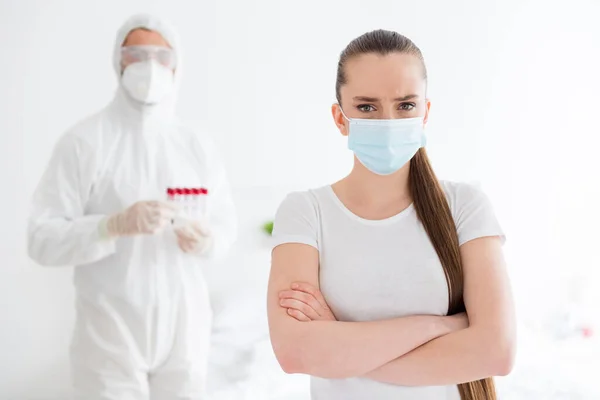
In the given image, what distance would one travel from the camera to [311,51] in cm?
310

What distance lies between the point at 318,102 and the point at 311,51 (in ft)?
0.76

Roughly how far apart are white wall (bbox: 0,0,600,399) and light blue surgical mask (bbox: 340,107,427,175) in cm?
184

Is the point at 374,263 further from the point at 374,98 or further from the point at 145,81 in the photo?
the point at 145,81

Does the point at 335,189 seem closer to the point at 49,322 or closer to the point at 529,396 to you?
the point at 529,396

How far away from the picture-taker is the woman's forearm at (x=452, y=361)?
1.05m

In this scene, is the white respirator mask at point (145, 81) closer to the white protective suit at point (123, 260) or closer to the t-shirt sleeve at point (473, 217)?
the white protective suit at point (123, 260)

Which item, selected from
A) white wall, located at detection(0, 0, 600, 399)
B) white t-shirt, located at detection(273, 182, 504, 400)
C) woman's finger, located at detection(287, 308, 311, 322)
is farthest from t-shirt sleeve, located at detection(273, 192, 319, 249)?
white wall, located at detection(0, 0, 600, 399)

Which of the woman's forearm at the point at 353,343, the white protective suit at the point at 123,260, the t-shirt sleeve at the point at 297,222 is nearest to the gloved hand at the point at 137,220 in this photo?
the white protective suit at the point at 123,260

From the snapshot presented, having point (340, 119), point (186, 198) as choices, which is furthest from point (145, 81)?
point (340, 119)

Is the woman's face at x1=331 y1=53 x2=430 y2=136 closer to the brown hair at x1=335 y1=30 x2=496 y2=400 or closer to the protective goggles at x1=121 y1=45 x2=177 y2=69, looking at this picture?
the brown hair at x1=335 y1=30 x2=496 y2=400

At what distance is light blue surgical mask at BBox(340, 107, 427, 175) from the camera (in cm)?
110

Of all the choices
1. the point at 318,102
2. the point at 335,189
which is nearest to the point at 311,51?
the point at 318,102

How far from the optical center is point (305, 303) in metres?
1.07

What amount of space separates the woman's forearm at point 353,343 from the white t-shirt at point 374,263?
0.04m
